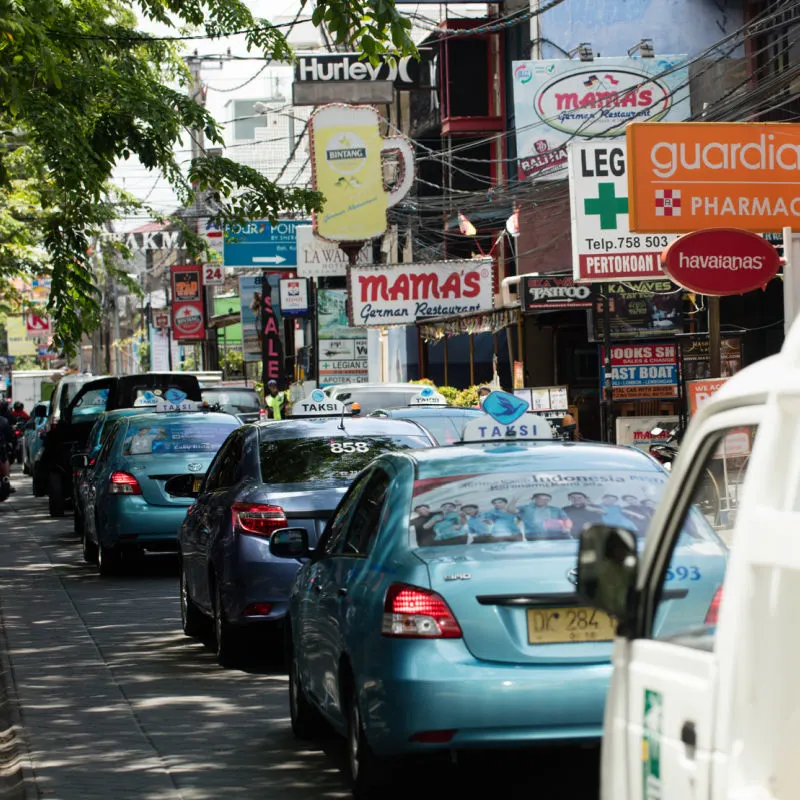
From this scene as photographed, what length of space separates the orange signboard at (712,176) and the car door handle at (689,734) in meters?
16.0

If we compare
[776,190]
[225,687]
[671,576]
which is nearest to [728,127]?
[776,190]

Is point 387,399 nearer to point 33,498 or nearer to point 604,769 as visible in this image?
point 33,498

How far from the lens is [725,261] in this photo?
54.3 feet

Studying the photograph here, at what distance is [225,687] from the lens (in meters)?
10.4

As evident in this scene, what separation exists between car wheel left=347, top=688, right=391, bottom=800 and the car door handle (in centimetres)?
319

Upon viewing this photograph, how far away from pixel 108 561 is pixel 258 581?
22.9ft

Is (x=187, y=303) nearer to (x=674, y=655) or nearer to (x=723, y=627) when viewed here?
(x=674, y=655)

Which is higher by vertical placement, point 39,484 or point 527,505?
point 527,505

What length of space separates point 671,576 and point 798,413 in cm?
98

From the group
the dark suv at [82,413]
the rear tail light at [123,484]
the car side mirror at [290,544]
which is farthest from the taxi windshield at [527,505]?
the dark suv at [82,413]

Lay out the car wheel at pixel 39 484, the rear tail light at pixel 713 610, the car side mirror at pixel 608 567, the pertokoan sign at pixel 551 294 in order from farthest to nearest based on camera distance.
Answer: the car wheel at pixel 39 484 → the pertokoan sign at pixel 551 294 → the car side mirror at pixel 608 567 → the rear tail light at pixel 713 610

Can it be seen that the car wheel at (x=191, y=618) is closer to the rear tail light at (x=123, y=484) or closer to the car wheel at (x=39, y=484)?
the rear tail light at (x=123, y=484)

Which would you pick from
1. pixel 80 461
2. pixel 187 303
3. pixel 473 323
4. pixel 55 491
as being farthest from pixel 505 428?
pixel 187 303

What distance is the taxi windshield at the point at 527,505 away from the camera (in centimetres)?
698
